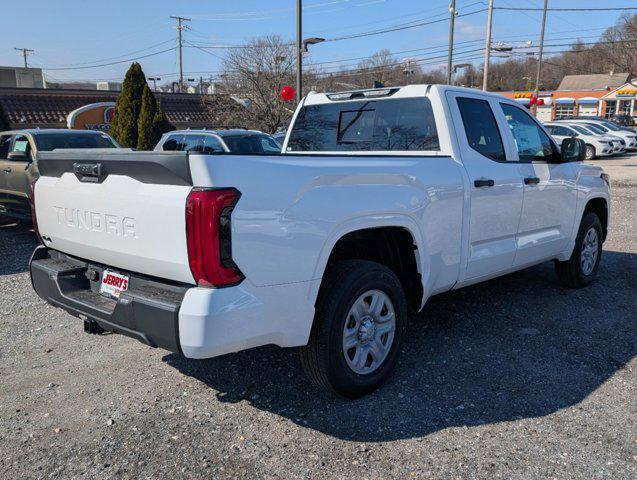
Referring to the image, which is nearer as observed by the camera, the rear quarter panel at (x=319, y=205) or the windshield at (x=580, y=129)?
the rear quarter panel at (x=319, y=205)

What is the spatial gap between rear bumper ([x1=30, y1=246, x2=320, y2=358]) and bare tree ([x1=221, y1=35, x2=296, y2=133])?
25.0 metres

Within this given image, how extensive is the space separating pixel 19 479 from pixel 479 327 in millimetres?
3643

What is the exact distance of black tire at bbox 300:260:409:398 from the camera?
329cm

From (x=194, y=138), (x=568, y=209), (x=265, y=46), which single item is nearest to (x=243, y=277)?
(x=568, y=209)

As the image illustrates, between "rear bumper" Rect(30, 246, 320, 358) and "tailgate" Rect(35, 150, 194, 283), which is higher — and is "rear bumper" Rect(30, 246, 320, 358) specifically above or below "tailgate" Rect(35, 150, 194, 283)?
below

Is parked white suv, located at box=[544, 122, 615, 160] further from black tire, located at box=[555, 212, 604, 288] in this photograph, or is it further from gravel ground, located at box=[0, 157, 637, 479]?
gravel ground, located at box=[0, 157, 637, 479]

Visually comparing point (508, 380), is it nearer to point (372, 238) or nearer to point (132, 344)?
point (372, 238)

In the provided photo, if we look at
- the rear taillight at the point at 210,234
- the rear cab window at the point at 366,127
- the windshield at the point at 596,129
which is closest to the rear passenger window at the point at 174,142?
the rear cab window at the point at 366,127

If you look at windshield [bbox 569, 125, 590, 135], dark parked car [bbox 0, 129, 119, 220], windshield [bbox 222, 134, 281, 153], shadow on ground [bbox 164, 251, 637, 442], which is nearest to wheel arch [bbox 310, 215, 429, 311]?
shadow on ground [bbox 164, 251, 637, 442]

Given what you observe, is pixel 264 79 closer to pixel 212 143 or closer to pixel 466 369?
pixel 212 143

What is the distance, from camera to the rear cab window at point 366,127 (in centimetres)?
448

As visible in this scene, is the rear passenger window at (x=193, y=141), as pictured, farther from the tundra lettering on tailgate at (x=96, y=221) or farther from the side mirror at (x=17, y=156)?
the tundra lettering on tailgate at (x=96, y=221)

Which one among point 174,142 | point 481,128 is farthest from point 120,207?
point 174,142

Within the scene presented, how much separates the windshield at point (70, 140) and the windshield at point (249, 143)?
3.28 metres
